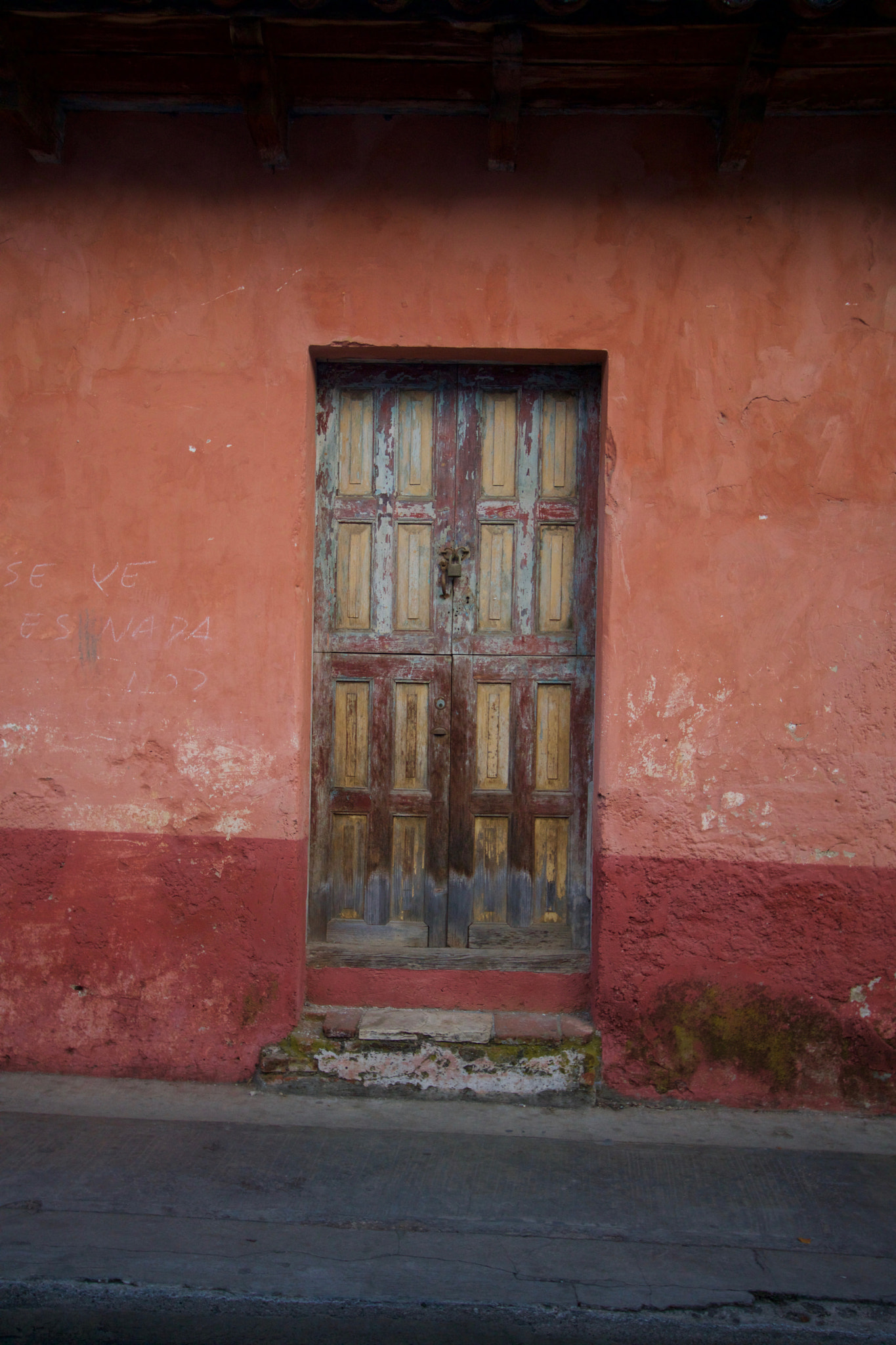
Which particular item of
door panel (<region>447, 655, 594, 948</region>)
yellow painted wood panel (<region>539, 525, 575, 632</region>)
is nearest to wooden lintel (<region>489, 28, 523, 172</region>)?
yellow painted wood panel (<region>539, 525, 575, 632</region>)

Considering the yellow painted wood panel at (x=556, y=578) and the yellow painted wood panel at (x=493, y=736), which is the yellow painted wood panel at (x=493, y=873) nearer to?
the yellow painted wood panel at (x=493, y=736)

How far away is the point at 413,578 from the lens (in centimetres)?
423

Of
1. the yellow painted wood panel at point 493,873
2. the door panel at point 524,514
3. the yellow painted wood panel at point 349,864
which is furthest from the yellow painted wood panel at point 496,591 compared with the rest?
the yellow painted wood panel at point 349,864

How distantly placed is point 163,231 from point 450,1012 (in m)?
3.46

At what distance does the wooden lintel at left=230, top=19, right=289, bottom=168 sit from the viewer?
343cm

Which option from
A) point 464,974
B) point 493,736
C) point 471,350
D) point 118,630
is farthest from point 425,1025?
point 471,350

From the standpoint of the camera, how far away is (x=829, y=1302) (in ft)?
8.62

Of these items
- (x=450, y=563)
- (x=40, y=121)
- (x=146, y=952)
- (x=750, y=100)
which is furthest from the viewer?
(x=450, y=563)

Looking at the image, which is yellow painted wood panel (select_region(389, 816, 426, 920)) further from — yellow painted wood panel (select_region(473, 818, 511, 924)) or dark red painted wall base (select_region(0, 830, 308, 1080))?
dark red painted wall base (select_region(0, 830, 308, 1080))

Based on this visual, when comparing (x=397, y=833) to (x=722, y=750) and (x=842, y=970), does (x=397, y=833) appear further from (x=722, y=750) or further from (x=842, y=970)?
(x=842, y=970)

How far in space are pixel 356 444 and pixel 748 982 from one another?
9.16 feet

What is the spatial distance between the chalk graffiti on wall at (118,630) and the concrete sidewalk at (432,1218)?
1.65 m

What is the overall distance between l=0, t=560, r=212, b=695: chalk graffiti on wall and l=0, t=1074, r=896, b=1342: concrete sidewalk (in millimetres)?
1651

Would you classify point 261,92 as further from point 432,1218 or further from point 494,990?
point 432,1218
